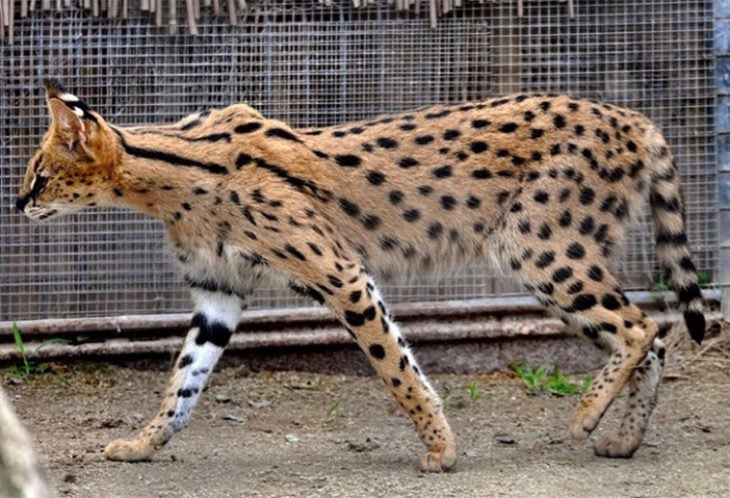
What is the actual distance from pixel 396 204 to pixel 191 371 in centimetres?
118

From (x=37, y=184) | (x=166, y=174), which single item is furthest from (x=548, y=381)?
(x=37, y=184)

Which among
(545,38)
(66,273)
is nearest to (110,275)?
(66,273)

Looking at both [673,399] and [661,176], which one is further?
[673,399]

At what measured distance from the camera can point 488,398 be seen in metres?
7.35

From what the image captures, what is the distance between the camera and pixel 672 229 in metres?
6.49

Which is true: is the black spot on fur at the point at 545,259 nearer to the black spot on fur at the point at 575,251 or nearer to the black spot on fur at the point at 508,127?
the black spot on fur at the point at 575,251

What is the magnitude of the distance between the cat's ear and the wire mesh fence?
1.34 m

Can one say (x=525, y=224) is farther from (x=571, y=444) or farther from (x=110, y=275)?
(x=110, y=275)

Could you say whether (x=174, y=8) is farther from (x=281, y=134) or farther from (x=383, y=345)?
(x=383, y=345)

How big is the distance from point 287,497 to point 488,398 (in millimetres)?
2107

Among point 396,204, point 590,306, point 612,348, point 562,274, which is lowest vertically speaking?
point 612,348

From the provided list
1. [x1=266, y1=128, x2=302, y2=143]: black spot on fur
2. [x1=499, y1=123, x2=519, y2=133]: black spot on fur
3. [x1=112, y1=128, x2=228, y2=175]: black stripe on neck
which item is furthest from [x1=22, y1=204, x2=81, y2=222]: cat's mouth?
[x1=499, y1=123, x2=519, y2=133]: black spot on fur

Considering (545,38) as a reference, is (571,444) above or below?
below

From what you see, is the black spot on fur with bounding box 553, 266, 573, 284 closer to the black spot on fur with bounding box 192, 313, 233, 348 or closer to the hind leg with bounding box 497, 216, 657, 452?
the hind leg with bounding box 497, 216, 657, 452
